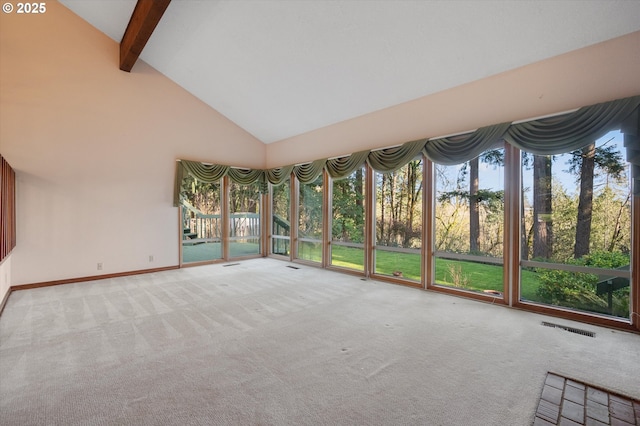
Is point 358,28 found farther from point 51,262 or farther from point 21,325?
point 51,262

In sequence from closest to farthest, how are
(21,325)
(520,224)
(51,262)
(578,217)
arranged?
(21,325)
(578,217)
(520,224)
(51,262)

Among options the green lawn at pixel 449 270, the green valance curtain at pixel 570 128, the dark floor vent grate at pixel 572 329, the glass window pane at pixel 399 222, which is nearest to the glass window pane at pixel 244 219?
the green lawn at pixel 449 270

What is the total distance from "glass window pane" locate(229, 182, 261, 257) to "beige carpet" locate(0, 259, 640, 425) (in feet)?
9.81

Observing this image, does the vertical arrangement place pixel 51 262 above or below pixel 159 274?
above

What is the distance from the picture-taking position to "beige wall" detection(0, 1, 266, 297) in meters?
4.38

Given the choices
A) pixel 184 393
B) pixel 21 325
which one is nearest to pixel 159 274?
pixel 21 325

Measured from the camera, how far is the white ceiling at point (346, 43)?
9.85 feet

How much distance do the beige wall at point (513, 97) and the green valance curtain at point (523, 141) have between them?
7.0 inches

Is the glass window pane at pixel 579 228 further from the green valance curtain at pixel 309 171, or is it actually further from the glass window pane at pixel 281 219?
the glass window pane at pixel 281 219

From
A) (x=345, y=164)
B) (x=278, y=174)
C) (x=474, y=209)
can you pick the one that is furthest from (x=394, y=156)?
(x=278, y=174)

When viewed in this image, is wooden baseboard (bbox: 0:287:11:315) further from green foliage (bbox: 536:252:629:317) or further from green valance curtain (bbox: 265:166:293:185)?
green foliage (bbox: 536:252:629:317)

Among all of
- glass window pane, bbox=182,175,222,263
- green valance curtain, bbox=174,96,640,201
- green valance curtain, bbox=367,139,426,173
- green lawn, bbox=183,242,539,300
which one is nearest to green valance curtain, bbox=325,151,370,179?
green valance curtain, bbox=174,96,640,201

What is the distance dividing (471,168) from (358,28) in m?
2.46

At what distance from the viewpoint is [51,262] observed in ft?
15.2
